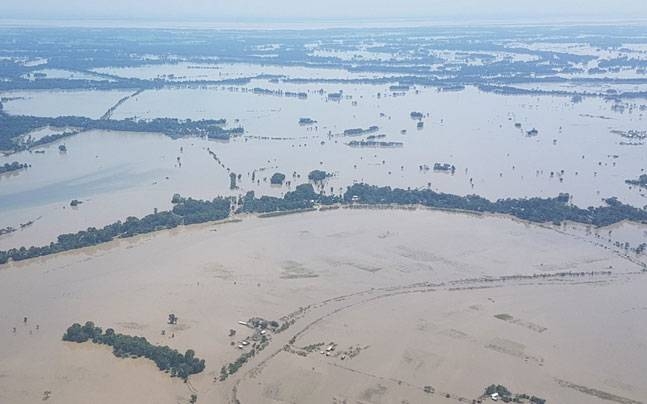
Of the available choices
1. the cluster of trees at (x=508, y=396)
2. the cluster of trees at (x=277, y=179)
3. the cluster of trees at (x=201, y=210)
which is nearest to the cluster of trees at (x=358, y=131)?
the cluster of trees at (x=277, y=179)

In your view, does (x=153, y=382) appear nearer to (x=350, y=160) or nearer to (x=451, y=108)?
(x=350, y=160)

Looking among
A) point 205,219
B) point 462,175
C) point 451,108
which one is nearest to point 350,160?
point 462,175

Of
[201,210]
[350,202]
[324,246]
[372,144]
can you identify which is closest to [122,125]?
[372,144]

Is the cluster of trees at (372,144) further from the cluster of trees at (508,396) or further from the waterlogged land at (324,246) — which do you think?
the cluster of trees at (508,396)

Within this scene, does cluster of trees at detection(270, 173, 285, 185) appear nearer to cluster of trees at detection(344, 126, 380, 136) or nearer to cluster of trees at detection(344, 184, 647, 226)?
cluster of trees at detection(344, 184, 647, 226)

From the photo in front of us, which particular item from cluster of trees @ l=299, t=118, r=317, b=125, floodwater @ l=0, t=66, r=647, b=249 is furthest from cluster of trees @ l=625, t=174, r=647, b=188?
cluster of trees @ l=299, t=118, r=317, b=125

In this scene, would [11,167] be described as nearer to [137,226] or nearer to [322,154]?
[137,226]
